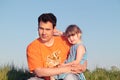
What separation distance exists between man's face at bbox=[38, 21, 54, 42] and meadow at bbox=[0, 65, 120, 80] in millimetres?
2310

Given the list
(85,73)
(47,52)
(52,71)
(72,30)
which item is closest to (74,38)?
(72,30)

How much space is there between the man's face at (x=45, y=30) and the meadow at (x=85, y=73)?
2.31 meters

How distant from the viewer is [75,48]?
6.04m

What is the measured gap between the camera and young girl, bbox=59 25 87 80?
5.96 metres

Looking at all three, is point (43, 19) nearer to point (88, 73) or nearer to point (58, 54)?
point (58, 54)

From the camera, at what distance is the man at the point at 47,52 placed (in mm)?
5824

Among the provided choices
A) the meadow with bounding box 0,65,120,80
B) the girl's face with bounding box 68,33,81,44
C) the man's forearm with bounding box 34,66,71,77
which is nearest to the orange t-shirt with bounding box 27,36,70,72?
the man's forearm with bounding box 34,66,71,77

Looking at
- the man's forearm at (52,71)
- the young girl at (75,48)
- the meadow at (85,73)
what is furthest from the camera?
the meadow at (85,73)

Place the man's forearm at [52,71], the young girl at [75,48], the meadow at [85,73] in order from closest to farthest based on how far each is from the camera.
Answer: the man's forearm at [52,71] < the young girl at [75,48] < the meadow at [85,73]

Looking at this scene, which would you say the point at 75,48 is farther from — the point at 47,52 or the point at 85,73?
the point at 85,73

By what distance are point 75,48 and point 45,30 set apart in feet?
1.92

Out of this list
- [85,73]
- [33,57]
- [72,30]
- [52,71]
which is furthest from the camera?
→ [85,73]

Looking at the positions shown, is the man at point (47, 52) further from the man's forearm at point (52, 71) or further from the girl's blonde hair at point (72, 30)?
the girl's blonde hair at point (72, 30)

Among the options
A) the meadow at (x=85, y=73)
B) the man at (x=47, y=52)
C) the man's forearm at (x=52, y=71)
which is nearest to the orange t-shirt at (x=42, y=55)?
the man at (x=47, y=52)
